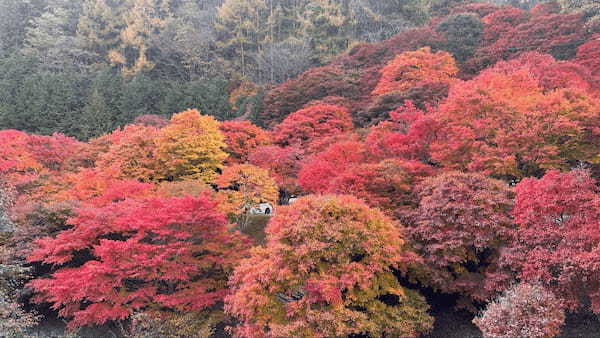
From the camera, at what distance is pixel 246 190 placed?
1870cm

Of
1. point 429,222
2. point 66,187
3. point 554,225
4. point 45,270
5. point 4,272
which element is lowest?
point 45,270

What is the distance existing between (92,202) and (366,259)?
1341cm


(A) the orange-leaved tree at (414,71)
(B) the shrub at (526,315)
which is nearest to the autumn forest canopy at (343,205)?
(B) the shrub at (526,315)

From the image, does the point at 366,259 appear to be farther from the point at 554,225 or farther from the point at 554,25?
the point at 554,25

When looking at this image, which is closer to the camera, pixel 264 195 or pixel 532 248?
pixel 532 248

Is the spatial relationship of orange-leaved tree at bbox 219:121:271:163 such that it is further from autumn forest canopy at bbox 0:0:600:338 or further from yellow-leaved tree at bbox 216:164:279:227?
yellow-leaved tree at bbox 216:164:279:227

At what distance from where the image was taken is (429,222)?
41.5ft

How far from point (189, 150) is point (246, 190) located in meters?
5.66

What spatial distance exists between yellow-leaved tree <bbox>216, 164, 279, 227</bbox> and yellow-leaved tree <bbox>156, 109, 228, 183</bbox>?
3484 mm

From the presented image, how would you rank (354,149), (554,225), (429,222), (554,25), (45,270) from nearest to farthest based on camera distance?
(554,225), (429,222), (45,270), (354,149), (554,25)

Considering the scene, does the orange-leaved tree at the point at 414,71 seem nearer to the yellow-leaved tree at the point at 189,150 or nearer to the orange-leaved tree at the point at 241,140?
the orange-leaved tree at the point at 241,140

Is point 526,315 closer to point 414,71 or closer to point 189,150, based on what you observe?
point 189,150

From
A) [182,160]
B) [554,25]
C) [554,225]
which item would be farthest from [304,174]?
[554,25]

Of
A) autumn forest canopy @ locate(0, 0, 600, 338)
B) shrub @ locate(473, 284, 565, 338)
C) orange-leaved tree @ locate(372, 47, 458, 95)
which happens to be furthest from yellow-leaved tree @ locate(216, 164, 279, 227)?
orange-leaved tree @ locate(372, 47, 458, 95)
